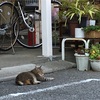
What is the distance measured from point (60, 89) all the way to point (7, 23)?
3.11m

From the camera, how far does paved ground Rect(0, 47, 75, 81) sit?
675cm

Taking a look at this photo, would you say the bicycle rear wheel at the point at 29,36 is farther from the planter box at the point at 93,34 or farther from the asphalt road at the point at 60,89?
the asphalt road at the point at 60,89

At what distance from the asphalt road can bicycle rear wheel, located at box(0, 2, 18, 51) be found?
6.62 ft

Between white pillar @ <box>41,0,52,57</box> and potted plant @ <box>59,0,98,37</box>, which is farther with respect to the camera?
white pillar @ <box>41,0,52,57</box>

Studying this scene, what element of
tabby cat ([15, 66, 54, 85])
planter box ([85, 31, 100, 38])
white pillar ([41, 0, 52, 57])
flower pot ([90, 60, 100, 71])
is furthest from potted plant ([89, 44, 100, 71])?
tabby cat ([15, 66, 54, 85])

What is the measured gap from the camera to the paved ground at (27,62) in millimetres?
6753

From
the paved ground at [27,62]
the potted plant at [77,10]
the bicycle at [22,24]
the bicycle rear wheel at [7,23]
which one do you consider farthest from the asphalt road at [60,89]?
the bicycle at [22,24]

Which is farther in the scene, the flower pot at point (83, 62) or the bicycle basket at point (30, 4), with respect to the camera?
the bicycle basket at point (30, 4)

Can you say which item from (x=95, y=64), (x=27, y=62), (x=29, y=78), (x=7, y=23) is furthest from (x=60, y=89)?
(x=7, y=23)

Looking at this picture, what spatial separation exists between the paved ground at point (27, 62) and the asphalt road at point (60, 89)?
376mm

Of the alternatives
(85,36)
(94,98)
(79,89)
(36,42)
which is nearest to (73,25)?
(85,36)

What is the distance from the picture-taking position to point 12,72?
664 centimetres

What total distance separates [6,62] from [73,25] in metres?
1.65

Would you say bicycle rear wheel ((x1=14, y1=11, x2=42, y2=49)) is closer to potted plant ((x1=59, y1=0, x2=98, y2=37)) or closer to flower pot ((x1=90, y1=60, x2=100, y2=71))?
potted plant ((x1=59, y1=0, x2=98, y2=37))
